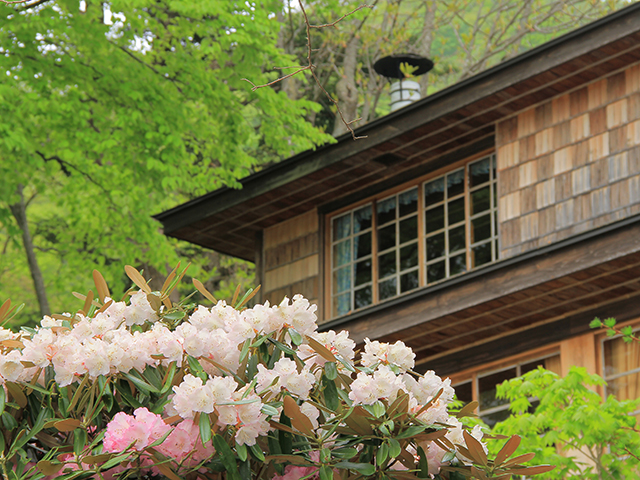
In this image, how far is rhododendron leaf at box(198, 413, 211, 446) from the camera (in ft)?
8.80

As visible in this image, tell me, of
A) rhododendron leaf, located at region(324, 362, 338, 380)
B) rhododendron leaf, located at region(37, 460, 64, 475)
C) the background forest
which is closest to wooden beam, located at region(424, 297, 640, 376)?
the background forest

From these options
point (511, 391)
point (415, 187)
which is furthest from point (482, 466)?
point (415, 187)

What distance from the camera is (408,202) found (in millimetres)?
11609

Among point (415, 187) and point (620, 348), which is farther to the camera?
point (415, 187)

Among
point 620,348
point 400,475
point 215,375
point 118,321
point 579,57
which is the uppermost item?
point 579,57

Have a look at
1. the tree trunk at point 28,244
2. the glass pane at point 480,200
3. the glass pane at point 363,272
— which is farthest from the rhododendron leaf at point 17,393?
the tree trunk at point 28,244

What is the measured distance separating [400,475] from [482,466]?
32cm

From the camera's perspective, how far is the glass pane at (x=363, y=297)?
1180 cm

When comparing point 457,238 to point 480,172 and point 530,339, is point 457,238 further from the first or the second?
point 530,339

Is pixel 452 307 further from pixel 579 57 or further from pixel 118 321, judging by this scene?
pixel 118 321

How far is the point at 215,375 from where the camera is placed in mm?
3125

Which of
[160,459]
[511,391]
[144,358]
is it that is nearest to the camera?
[160,459]

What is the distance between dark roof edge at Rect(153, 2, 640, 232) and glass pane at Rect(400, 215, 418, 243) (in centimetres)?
115

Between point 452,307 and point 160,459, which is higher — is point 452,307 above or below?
above
